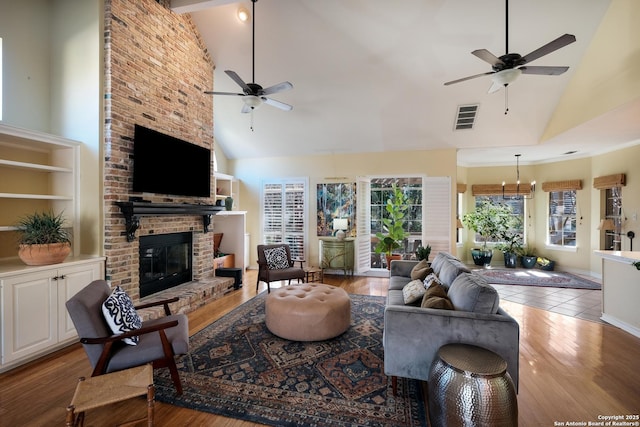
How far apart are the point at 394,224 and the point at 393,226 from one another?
0.18 ft

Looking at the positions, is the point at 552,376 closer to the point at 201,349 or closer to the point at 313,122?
the point at 201,349

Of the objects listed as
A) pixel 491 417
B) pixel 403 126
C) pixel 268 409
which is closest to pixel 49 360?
pixel 268 409

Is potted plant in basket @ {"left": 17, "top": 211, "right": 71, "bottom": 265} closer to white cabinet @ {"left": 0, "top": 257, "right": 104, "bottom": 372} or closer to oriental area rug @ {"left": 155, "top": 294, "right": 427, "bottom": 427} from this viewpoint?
white cabinet @ {"left": 0, "top": 257, "right": 104, "bottom": 372}

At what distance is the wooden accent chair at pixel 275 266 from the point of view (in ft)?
15.9

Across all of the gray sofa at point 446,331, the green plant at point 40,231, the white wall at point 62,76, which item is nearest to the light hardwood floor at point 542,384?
the gray sofa at point 446,331

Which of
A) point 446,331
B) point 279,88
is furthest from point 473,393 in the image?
point 279,88

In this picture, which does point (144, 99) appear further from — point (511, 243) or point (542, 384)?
point (511, 243)

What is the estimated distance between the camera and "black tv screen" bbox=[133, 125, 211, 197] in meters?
3.62

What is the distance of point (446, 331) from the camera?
2.17 meters

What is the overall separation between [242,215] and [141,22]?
3679 mm

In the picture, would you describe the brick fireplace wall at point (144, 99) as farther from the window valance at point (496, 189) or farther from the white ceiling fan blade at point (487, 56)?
the window valance at point (496, 189)

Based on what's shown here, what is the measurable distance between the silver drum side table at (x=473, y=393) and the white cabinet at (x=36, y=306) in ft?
→ 11.9

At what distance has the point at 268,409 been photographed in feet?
6.95

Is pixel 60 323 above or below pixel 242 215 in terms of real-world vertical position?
below
